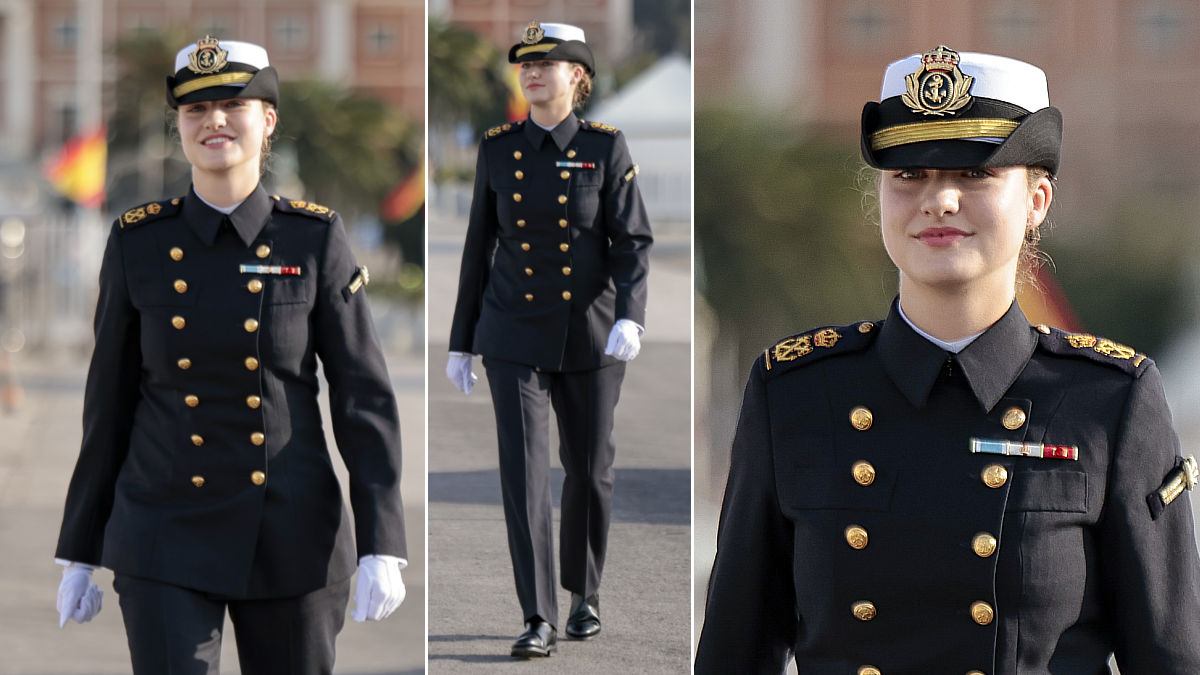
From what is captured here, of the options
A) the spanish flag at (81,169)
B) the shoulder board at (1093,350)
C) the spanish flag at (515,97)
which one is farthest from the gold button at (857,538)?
the spanish flag at (81,169)

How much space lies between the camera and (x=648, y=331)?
217 inches

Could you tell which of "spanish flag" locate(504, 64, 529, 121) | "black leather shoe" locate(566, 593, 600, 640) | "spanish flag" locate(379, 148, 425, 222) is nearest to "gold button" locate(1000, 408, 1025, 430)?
"black leather shoe" locate(566, 593, 600, 640)

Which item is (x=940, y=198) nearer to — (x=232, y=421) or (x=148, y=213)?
(x=232, y=421)

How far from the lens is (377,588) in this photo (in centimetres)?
358

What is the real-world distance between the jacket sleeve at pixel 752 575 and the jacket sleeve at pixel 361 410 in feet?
4.64

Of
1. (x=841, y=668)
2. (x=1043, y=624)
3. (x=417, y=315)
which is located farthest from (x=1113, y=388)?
(x=417, y=315)

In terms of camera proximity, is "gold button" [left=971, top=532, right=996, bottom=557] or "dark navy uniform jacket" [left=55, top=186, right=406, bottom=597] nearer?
"gold button" [left=971, top=532, right=996, bottom=557]

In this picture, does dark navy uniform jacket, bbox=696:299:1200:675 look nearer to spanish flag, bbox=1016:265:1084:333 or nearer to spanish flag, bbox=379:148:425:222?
spanish flag, bbox=1016:265:1084:333

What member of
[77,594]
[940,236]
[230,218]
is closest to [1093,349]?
[940,236]

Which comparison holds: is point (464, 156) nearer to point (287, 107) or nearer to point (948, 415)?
point (948, 415)

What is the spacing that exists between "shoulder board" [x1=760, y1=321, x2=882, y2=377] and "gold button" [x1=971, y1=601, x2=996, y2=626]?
0.40m

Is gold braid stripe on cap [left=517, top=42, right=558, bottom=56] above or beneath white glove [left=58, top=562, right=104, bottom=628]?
above

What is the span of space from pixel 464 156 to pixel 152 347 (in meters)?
2.24

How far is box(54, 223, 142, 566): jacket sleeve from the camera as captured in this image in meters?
3.57
